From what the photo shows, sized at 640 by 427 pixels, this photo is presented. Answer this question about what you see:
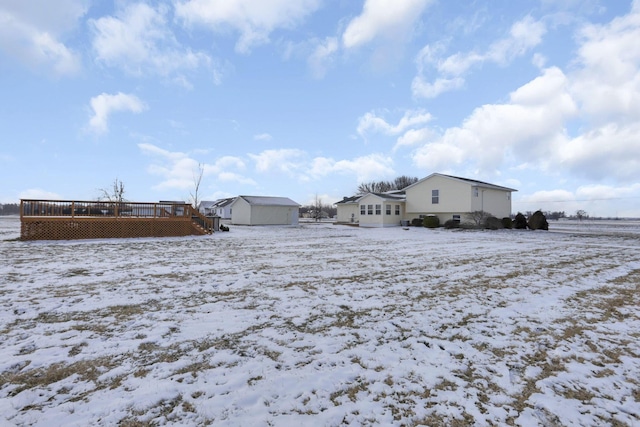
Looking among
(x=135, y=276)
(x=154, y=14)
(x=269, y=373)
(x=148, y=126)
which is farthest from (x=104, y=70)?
(x=269, y=373)

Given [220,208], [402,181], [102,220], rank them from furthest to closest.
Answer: [402,181] → [220,208] → [102,220]

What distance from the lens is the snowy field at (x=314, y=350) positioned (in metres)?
2.46

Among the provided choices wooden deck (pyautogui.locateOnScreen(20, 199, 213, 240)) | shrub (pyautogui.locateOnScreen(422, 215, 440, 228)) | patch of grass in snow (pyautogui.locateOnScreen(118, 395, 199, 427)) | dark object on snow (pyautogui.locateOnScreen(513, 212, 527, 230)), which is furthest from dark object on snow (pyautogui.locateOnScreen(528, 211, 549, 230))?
patch of grass in snow (pyautogui.locateOnScreen(118, 395, 199, 427))

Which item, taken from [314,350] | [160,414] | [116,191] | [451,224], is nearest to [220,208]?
[116,191]

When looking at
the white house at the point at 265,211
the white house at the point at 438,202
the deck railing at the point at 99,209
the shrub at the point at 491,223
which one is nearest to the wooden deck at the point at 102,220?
the deck railing at the point at 99,209

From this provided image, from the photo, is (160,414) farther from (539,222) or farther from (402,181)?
(402,181)

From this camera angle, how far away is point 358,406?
98.4 inches

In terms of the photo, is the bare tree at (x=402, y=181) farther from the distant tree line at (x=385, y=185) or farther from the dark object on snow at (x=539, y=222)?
the dark object on snow at (x=539, y=222)

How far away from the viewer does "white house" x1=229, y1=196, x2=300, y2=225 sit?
111ft

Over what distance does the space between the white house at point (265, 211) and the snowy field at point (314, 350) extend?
87.2ft

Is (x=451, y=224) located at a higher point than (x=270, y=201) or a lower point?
lower

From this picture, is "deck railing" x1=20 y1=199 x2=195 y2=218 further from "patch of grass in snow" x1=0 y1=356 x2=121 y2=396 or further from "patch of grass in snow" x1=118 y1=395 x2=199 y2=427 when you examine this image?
"patch of grass in snow" x1=118 y1=395 x2=199 y2=427

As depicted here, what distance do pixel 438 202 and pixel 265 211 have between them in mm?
18902

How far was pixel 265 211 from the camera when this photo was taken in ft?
112
